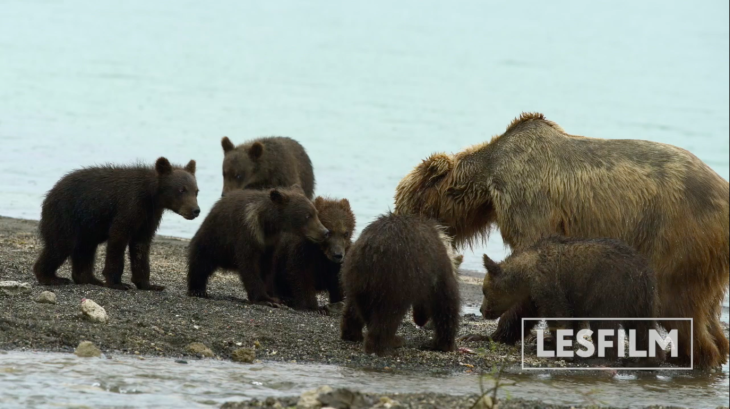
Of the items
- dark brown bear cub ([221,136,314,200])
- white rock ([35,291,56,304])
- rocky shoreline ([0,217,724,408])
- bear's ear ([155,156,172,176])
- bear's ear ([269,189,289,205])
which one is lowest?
rocky shoreline ([0,217,724,408])

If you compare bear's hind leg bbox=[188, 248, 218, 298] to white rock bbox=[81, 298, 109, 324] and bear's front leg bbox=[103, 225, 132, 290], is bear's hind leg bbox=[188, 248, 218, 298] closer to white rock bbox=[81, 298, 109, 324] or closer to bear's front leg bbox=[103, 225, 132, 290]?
bear's front leg bbox=[103, 225, 132, 290]

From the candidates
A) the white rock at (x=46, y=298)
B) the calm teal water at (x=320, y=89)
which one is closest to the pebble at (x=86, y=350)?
the white rock at (x=46, y=298)

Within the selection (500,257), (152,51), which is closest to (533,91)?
(152,51)

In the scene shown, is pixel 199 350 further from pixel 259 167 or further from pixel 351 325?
pixel 259 167

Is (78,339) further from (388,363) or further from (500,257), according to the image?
(500,257)

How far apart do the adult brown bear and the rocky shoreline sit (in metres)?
1.04

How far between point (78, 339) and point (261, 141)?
716cm

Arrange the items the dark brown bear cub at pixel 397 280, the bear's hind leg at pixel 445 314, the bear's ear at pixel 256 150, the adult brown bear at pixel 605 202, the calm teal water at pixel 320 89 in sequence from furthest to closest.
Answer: the calm teal water at pixel 320 89 < the bear's ear at pixel 256 150 < the adult brown bear at pixel 605 202 < the bear's hind leg at pixel 445 314 < the dark brown bear cub at pixel 397 280

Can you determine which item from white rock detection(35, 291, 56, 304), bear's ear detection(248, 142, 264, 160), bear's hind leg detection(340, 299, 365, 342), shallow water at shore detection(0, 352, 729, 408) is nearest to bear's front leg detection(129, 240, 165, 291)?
white rock detection(35, 291, 56, 304)

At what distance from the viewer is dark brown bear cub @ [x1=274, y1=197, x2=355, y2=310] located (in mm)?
10023

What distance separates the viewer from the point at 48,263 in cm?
985

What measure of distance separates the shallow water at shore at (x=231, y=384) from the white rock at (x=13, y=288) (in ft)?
4.76

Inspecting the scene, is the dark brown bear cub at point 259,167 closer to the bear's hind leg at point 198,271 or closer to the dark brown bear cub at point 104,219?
the bear's hind leg at point 198,271

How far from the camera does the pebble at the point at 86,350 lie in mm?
7684
